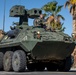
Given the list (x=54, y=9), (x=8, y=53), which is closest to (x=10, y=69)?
(x=8, y=53)

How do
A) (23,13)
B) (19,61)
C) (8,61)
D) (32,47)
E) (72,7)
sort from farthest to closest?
(72,7) < (23,13) < (8,61) < (19,61) < (32,47)

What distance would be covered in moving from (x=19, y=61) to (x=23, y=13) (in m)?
3.43

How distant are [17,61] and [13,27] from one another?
7.83 feet

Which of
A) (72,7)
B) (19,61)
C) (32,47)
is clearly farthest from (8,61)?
(72,7)

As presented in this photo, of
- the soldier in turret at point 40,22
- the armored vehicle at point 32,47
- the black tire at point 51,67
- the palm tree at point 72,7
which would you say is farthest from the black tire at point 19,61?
the palm tree at point 72,7

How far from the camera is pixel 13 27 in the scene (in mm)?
16875

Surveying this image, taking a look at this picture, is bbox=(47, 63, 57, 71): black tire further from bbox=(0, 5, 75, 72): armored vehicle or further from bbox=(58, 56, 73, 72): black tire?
bbox=(58, 56, 73, 72): black tire

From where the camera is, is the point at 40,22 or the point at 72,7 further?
the point at 72,7

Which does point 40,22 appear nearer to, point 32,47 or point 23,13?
point 23,13

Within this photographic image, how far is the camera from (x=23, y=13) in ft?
57.2

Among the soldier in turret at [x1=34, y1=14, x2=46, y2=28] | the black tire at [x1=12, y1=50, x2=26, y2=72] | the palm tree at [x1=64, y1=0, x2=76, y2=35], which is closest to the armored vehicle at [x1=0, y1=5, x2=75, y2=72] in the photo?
the black tire at [x1=12, y1=50, x2=26, y2=72]

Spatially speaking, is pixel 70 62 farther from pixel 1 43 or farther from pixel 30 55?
pixel 1 43

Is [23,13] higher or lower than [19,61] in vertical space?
higher

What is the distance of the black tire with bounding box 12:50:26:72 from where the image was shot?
1481cm
